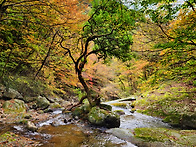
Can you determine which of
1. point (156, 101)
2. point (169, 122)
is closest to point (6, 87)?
point (169, 122)

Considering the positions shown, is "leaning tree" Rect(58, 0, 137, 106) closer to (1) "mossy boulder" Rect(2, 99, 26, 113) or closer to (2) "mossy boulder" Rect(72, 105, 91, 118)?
(2) "mossy boulder" Rect(72, 105, 91, 118)

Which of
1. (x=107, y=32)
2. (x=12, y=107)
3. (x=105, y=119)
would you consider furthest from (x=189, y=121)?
(x=12, y=107)

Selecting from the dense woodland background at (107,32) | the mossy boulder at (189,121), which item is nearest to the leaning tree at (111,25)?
the dense woodland background at (107,32)

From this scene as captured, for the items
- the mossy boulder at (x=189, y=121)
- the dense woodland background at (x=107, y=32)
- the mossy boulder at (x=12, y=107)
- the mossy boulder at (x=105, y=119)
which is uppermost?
the dense woodland background at (x=107, y=32)

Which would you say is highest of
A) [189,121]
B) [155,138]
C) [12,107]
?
[12,107]

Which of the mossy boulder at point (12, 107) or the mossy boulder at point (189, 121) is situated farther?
the mossy boulder at point (12, 107)

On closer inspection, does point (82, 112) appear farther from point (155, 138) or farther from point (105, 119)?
point (155, 138)

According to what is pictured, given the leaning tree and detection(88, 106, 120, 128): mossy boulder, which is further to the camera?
detection(88, 106, 120, 128): mossy boulder

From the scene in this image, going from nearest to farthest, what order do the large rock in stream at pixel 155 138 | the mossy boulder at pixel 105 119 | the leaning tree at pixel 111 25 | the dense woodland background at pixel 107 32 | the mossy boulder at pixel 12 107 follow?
the dense woodland background at pixel 107 32, the large rock in stream at pixel 155 138, the leaning tree at pixel 111 25, the mossy boulder at pixel 105 119, the mossy boulder at pixel 12 107

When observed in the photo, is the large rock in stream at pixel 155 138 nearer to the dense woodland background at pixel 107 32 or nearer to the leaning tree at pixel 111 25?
the dense woodland background at pixel 107 32

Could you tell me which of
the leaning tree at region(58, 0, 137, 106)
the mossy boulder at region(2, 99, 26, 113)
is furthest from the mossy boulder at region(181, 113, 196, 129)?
the mossy boulder at region(2, 99, 26, 113)

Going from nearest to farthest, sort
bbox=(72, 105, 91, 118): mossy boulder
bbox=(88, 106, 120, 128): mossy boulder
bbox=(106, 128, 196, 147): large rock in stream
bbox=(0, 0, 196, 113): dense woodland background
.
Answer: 1. bbox=(0, 0, 196, 113): dense woodland background
2. bbox=(106, 128, 196, 147): large rock in stream
3. bbox=(88, 106, 120, 128): mossy boulder
4. bbox=(72, 105, 91, 118): mossy boulder

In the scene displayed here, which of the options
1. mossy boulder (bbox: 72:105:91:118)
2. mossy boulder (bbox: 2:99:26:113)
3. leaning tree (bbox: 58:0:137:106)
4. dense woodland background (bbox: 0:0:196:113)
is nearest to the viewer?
dense woodland background (bbox: 0:0:196:113)

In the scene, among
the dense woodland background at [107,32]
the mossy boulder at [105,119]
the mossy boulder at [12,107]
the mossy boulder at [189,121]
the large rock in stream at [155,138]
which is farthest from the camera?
the mossy boulder at [12,107]
